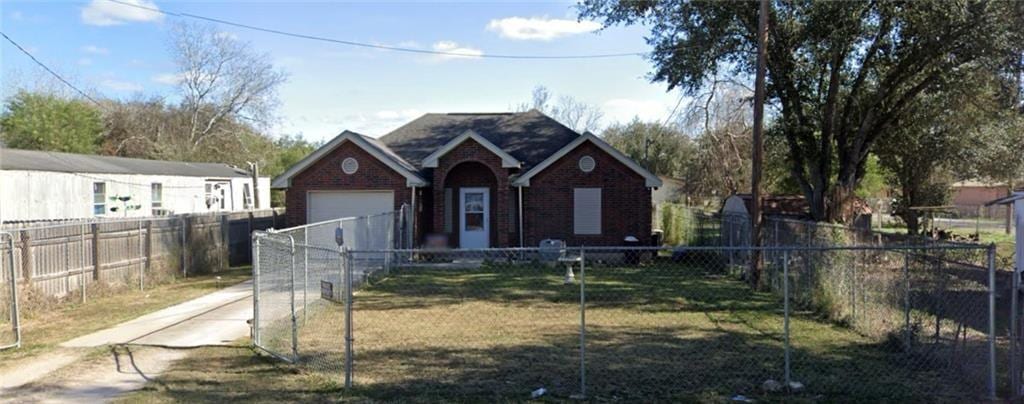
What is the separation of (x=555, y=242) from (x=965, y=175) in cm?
2188

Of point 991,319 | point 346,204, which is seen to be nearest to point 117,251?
point 346,204

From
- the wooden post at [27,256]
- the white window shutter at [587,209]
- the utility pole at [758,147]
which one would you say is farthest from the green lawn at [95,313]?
the utility pole at [758,147]

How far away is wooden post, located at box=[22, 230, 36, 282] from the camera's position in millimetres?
12680

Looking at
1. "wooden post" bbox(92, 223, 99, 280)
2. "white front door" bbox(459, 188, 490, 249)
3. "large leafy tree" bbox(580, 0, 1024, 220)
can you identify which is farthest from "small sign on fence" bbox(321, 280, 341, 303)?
"white front door" bbox(459, 188, 490, 249)

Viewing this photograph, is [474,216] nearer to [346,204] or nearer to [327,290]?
[346,204]

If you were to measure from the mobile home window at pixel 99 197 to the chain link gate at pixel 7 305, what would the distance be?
13.5 metres

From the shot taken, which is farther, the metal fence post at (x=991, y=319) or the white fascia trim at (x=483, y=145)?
the white fascia trim at (x=483, y=145)

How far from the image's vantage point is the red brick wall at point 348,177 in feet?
72.9

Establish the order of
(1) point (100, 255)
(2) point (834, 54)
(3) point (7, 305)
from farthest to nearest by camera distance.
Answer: (2) point (834, 54), (1) point (100, 255), (3) point (7, 305)

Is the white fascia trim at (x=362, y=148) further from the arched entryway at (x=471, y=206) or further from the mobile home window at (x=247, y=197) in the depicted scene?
the mobile home window at (x=247, y=197)

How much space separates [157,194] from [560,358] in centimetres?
2539

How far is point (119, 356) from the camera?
9281 millimetres

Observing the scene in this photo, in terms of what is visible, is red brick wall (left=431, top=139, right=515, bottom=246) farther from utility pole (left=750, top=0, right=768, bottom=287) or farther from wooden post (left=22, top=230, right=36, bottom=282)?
wooden post (left=22, top=230, right=36, bottom=282)

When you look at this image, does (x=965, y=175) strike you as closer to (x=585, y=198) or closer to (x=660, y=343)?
(x=585, y=198)
